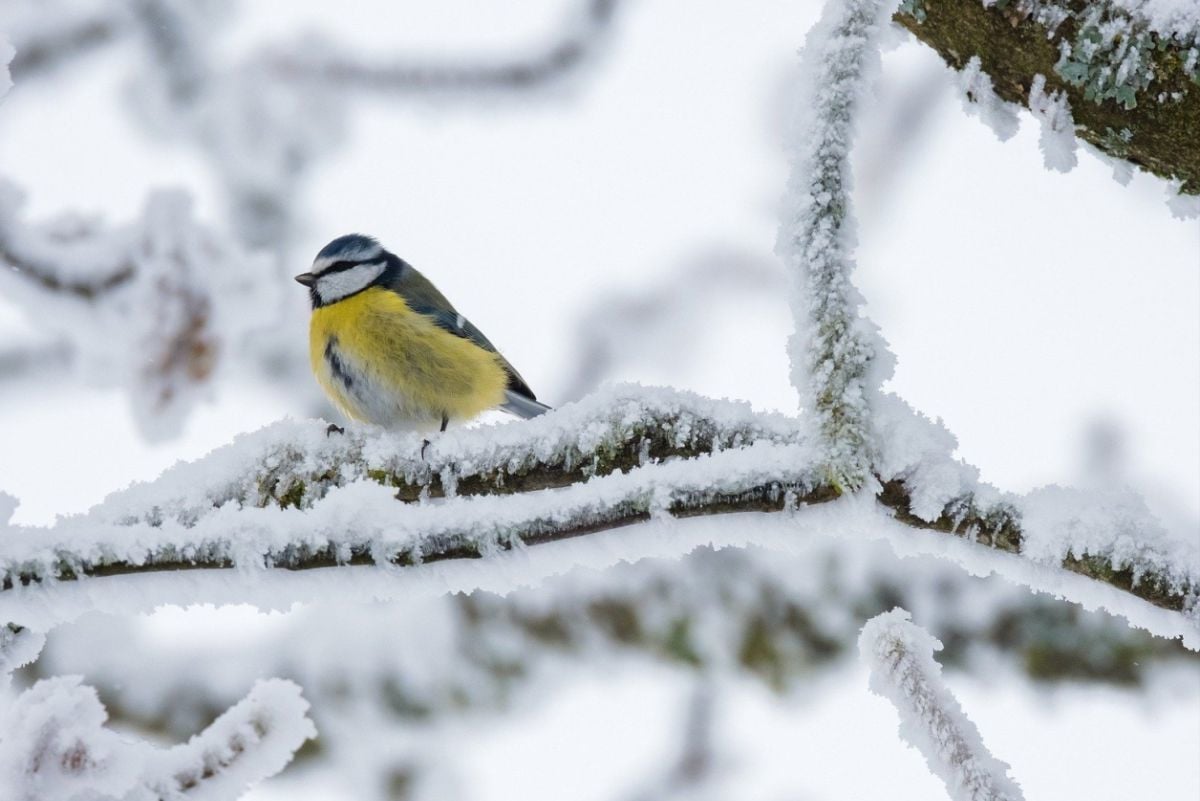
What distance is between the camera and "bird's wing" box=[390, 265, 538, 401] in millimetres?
3262

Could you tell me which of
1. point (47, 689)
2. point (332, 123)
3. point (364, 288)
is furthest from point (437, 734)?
point (47, 689)

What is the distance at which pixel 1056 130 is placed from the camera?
147 cm

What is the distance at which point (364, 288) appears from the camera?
A: 334 centimetres

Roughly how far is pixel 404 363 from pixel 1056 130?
1.99 meters

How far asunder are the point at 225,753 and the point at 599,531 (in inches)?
16.6

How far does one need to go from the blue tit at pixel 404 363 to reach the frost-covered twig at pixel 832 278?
2087 millimetres

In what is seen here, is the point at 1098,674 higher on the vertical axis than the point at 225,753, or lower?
lower

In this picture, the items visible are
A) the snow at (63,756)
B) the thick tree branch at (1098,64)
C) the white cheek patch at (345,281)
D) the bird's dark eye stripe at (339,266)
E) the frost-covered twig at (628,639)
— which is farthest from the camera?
the bird's dark eye stripe at (339,266)

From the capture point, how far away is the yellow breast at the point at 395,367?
3090 millimetres

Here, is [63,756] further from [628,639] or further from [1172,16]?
[628,639]

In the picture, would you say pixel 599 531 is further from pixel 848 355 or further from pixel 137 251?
pixel 137 251

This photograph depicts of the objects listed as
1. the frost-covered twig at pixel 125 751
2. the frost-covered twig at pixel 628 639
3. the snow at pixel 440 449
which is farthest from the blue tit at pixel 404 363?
the frost-covered twig at pixel 125 751

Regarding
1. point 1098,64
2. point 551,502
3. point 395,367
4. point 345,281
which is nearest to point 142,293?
point 395,367

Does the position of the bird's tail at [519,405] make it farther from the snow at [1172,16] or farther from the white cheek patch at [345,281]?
the snow at [1172,16]
